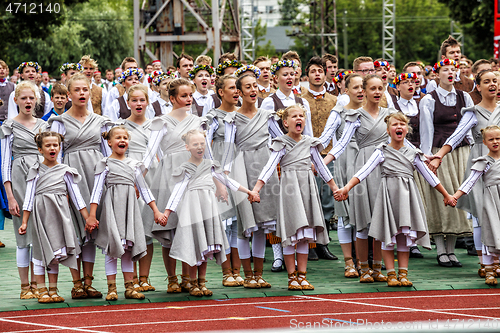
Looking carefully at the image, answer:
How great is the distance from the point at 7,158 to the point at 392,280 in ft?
12.6

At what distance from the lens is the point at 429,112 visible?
8.79 metres

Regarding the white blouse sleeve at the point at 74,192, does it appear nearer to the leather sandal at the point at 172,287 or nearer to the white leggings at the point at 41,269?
the white leggings at the point at 41,269

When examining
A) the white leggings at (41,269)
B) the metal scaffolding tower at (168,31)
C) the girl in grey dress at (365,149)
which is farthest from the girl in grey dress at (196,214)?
the metal scaffolding tower at (168,31)

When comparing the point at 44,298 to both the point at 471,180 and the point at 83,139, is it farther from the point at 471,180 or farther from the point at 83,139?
the point at 471,180

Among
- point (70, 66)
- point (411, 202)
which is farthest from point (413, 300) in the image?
point (70, 66)

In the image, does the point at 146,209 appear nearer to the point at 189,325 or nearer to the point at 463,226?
the point at 189,325

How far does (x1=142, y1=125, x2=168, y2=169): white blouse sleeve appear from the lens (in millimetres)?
6984

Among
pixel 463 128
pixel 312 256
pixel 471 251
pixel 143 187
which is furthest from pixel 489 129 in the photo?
pixel 143 187

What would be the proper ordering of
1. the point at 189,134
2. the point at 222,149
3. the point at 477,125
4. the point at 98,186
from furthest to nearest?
the point at 477,125 < the point at 222,149 < the point at 189,134 < the point at 98,186

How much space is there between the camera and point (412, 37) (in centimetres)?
6819

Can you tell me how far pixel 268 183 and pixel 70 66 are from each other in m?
4.98

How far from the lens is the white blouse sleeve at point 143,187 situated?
22.2ft

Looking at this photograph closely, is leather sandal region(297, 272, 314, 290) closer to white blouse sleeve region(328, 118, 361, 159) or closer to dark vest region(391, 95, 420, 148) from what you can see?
white blouse sleeve region(328, 118, 361, 159)

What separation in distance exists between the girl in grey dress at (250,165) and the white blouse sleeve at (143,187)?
33.6 inches
